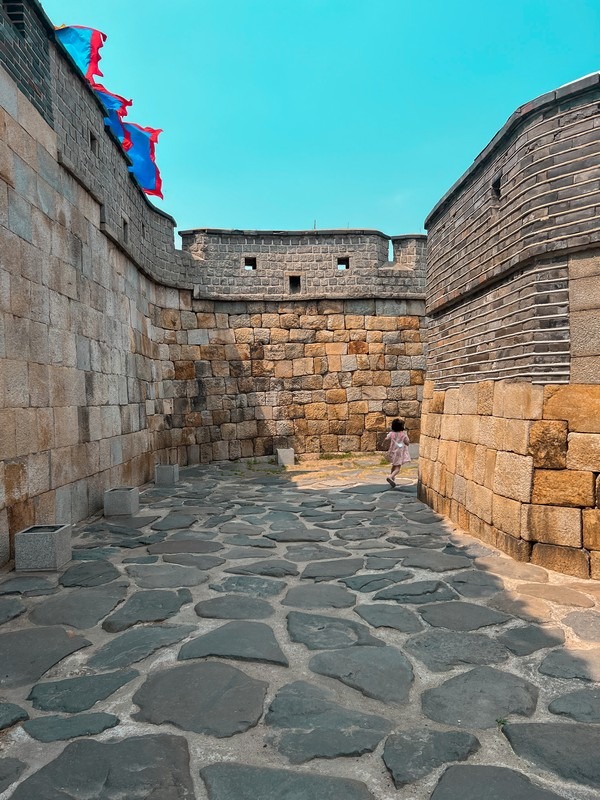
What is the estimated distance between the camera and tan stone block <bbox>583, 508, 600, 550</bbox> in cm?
408

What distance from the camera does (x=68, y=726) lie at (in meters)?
Answer: 2.27

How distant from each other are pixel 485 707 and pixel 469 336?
163 inches

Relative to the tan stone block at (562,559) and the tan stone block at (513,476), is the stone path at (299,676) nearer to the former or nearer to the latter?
the tan stone block at (562,559)

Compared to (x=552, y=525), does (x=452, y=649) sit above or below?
below

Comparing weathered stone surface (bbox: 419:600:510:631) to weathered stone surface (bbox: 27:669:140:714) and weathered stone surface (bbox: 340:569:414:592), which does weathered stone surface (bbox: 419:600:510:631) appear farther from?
weathered stone surface (bbox: 27:669:140:714)

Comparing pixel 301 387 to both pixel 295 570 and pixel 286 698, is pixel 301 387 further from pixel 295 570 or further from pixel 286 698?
pixel 286 698

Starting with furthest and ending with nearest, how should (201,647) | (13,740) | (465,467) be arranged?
(465,467) < (201,647) < (13,740)

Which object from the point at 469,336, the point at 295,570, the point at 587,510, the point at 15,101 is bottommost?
the point at 295,570

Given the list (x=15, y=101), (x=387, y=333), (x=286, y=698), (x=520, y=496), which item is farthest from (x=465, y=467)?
(x=387, y=333)

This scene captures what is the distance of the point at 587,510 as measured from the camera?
4.14 metres

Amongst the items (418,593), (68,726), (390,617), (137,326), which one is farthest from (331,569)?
(137,326)

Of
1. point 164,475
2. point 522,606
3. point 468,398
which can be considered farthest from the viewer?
point 164,475

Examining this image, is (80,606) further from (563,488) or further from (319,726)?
(563,488)

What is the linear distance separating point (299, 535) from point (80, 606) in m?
2.46
